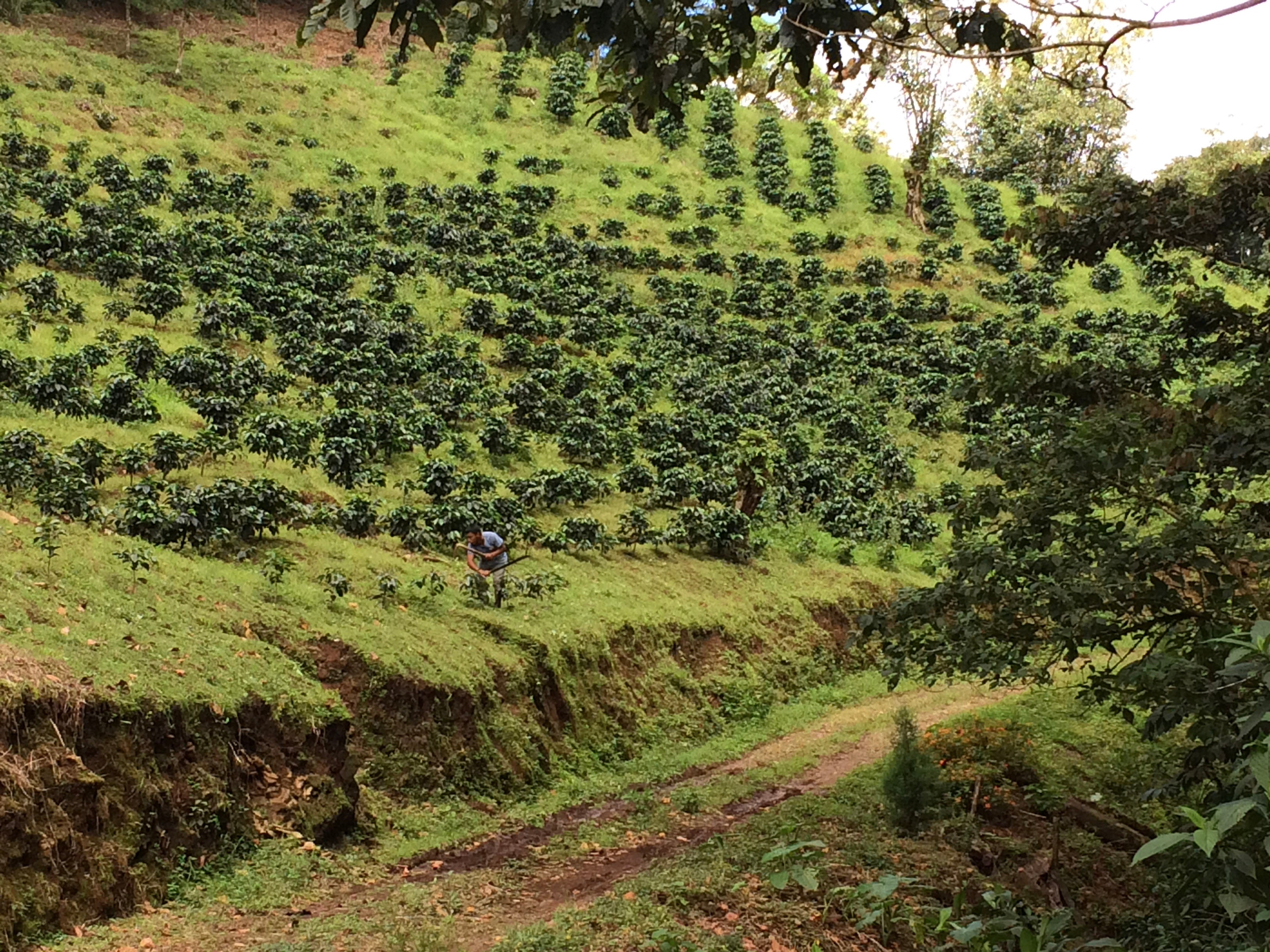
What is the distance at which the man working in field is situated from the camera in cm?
1248

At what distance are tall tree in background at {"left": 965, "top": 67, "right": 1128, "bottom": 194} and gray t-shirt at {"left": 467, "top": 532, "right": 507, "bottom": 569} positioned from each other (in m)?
44.3

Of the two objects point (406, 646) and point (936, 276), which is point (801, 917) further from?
point (936, 276)

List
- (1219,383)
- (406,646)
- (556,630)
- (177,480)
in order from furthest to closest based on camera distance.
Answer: (177,480) < (556,630) < (406,646) < (1219,383)

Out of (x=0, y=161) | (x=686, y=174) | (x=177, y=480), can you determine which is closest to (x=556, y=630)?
(x=177, y=480)

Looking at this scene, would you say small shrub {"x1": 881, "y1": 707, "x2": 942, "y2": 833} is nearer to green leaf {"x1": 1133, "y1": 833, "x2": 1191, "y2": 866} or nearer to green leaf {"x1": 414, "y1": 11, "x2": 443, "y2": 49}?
green leaf {"x1": 1133, "y1": 833, "x2": 1191, "y2": 866}

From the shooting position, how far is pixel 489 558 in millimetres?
12500

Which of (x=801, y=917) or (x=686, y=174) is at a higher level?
(x=686, y=174)

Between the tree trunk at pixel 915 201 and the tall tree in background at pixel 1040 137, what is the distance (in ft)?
29.9

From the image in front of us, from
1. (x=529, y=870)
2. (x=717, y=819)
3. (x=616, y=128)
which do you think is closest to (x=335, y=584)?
(x=529, y=870)

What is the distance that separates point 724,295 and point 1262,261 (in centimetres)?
2421

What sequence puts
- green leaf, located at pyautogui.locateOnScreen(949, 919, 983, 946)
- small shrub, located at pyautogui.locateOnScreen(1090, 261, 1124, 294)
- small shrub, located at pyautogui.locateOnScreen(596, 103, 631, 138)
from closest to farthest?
1. green leaf, located at pyautogui.locateOnScreen(949, 919, 983, 946)
2. small shrub, located at pyautogui.locateOnScreen(1090, 261, 1124, 294)
3. small shrub, located at pyautogui.locateOnScreen(596, 103, 631, 138)

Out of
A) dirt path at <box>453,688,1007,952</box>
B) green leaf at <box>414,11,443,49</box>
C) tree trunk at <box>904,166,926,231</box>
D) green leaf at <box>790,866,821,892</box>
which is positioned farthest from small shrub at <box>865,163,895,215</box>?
green leaf at <box>790,866,821,892</box>

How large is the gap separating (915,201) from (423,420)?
30222 mm

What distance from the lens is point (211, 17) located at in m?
46.9
